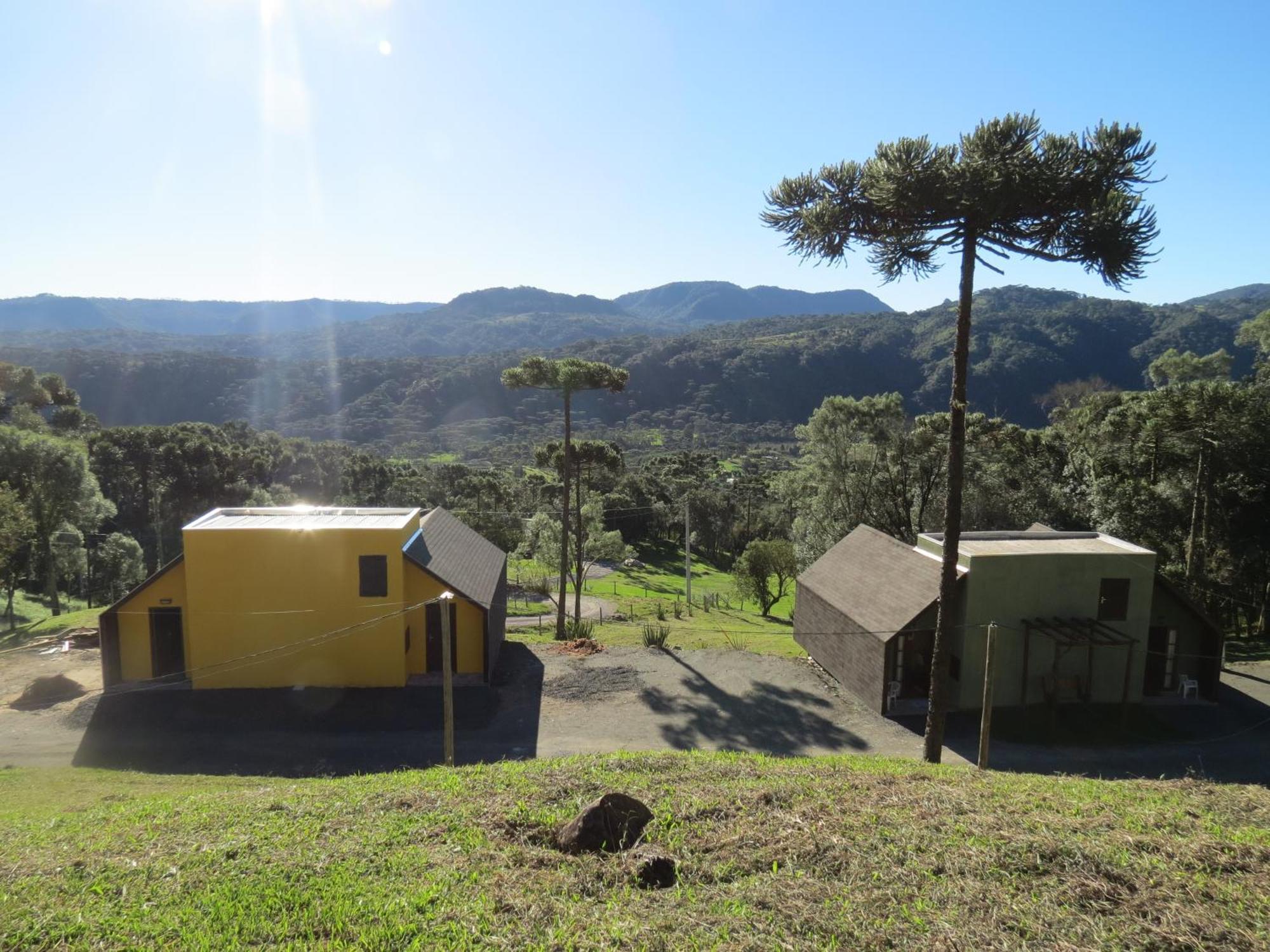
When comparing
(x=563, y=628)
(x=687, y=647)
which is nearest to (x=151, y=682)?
(x=563, y=628)

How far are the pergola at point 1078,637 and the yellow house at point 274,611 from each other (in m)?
13.8

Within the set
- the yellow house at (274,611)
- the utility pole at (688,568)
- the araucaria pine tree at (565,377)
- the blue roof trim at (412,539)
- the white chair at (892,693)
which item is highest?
the araucaria pine tree at (565,377)

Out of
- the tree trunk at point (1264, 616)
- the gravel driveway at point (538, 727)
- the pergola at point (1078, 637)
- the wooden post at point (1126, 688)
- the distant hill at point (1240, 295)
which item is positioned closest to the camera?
the gravel driveway at point (538, 727)

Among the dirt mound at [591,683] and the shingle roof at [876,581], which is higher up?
the shingle roof at [876,581]

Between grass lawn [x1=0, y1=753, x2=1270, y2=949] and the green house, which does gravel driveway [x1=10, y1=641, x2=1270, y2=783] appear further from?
grass lawn [x1=0, y1=753, x2=1270, y2=949]

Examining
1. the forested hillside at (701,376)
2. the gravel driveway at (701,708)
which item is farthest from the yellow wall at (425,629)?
the forested hillside at (701,376)

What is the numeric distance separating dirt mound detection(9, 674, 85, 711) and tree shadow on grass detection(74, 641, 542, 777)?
1.17 meters

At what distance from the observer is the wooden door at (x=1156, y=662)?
1922cm

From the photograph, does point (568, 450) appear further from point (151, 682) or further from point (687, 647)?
point (151, 682)

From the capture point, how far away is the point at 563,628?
2536 cm

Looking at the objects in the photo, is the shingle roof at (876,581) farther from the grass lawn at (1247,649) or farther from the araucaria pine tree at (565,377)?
the grass lawn at (1247,649)

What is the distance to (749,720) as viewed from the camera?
17047mm

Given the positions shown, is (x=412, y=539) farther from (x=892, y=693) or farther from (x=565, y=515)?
(x=892, y=693)

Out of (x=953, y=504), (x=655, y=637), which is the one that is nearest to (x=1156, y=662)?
(x=953, y=504)
